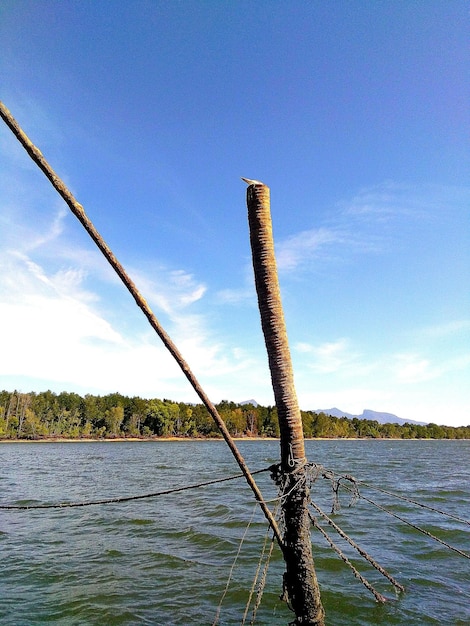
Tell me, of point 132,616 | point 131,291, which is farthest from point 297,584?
point 132,616

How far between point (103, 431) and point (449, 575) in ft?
500

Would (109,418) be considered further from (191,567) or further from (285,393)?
(285,393)

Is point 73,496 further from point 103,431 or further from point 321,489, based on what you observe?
point 103,431

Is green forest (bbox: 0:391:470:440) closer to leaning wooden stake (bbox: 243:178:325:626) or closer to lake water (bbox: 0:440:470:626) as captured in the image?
lake water (bbox: 0:440:470:626)

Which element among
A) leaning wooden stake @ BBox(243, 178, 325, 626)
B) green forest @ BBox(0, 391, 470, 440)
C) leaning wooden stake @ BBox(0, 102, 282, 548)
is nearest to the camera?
leaning wooden stake @ BBox(0, 102, 282, 548)

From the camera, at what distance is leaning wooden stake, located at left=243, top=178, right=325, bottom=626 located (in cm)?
544

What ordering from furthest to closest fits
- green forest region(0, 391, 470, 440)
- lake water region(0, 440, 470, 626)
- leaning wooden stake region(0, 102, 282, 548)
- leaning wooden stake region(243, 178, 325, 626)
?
green forest region(0, 391, 470, 440) < lake water region(0, 440, 470, 626) < leaning wooden stake region(243, 178, 325, 626) < leaning wooden stake region(0, 102, 282, 548)

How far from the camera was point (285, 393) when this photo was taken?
17.9 ft

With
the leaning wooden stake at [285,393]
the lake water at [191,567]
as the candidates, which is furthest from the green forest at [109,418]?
the leaning wooden stake at [285,393]

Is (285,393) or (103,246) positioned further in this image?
(285,393)

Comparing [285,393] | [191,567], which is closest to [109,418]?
[191,567]

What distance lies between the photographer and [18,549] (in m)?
13.2

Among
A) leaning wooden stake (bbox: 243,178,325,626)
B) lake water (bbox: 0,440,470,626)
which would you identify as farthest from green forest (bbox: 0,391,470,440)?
leaning wooden stake (bbox: 243,178,325,626)

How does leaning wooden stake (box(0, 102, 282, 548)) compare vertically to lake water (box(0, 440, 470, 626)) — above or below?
above
